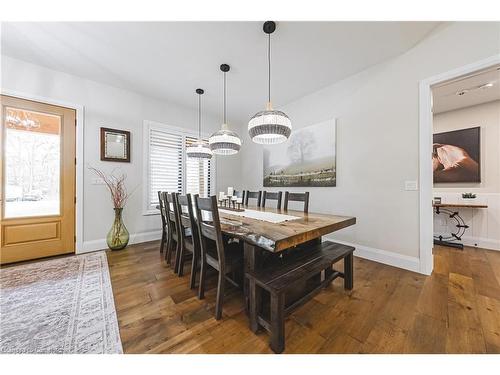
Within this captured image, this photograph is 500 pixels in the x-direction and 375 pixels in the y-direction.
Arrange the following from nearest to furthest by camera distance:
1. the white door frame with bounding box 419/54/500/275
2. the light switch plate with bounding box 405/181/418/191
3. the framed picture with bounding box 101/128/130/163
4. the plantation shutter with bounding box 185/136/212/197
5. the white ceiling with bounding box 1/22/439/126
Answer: the white ceiling with bounding box 1/22/439/126, the white door frame with bounding box 419/54/500/275, the light switch plate with bounding box 405/181/418/191, the framed picture with bounding box 101/128/130/163, the plantation shutter with bounding box 185/136/212/197

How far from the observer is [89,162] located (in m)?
3.00

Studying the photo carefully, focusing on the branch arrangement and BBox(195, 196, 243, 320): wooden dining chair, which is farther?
the branch arrangement

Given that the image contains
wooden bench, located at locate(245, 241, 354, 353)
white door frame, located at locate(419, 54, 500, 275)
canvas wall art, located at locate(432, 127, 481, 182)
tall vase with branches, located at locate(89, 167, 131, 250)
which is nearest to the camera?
wooden bench, located at locate(245, 241, 354, 353)

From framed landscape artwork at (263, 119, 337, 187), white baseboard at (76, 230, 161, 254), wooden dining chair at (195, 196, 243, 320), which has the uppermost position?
framed landscape artwork at (263, 119, 337, 187)

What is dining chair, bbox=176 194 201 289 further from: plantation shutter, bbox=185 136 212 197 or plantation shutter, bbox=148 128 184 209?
plantation shutter, bbox=185 136 212 197

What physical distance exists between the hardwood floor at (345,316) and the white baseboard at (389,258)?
0.16 metres

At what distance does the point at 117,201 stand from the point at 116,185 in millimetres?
283

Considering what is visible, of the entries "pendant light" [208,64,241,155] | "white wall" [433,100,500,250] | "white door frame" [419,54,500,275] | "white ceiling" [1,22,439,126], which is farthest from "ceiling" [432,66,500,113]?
"pendant light" [208,64,241,155]

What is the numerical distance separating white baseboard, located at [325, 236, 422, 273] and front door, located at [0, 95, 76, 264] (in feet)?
14.0

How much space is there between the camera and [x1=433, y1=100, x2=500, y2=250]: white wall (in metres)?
3.05

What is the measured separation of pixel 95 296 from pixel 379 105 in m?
3.90
